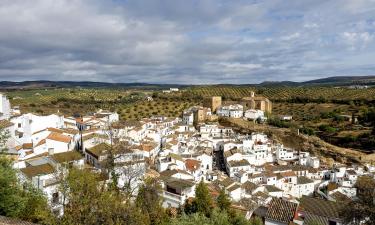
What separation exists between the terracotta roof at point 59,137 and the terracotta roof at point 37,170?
37.4 ft

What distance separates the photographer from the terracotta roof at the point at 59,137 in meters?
40.8

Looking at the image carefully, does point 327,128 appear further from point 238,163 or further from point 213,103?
point 238,163

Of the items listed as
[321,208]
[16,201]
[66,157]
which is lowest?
[321,208]

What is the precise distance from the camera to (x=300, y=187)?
56562 millimetres

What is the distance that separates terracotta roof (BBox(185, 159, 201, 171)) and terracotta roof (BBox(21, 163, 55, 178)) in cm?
2384

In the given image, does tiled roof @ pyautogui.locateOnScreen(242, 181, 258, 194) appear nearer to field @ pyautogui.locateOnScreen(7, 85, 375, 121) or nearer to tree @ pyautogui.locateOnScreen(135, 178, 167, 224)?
tree @ pyautogui.locateOnScreen(135, 178, 167, 224)

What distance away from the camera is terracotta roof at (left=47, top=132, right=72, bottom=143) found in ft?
134

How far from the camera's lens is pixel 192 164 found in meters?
51.8

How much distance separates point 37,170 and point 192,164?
26763 millimetres

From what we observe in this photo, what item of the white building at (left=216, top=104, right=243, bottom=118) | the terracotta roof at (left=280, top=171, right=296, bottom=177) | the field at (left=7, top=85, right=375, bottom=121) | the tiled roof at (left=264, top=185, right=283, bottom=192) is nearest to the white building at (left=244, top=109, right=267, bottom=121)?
the white building at (left=216, top=104, right=243, bottom=118)

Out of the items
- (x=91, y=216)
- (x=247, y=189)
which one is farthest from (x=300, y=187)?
(x=91, y=216)

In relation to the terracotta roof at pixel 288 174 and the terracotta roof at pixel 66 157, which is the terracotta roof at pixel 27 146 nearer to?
the terracotta roof at pixel 66 157

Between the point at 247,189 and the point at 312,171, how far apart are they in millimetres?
22264

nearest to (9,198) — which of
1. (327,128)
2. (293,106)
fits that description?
(327,128)
